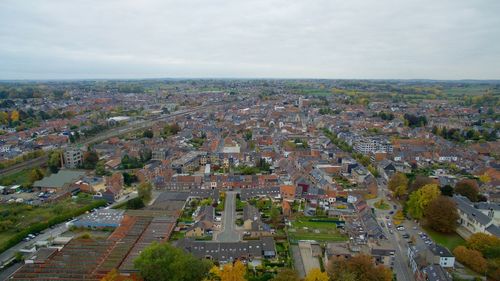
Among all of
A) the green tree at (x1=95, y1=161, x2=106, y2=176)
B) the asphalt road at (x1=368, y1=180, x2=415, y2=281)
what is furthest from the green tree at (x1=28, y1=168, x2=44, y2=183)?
the asphalt road at (x1=368, y1=180, x2=415, y2=281)

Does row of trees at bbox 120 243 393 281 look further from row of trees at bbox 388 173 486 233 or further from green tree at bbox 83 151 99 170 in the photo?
green tree at bbox 83 151 99 170

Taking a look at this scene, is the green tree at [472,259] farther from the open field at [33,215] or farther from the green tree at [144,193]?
the open field at [33,215]

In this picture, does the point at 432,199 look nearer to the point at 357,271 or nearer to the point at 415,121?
the point at 357,271

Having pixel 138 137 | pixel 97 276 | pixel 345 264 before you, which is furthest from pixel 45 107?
pixel 345 264

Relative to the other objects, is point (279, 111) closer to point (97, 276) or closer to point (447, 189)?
point (447, 189)

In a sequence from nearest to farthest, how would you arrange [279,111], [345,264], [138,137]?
[345,264], [138,137], [279,111]

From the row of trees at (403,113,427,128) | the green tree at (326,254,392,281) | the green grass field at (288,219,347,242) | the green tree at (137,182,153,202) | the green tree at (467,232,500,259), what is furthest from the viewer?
the row of trees at (403,113,427,128)
